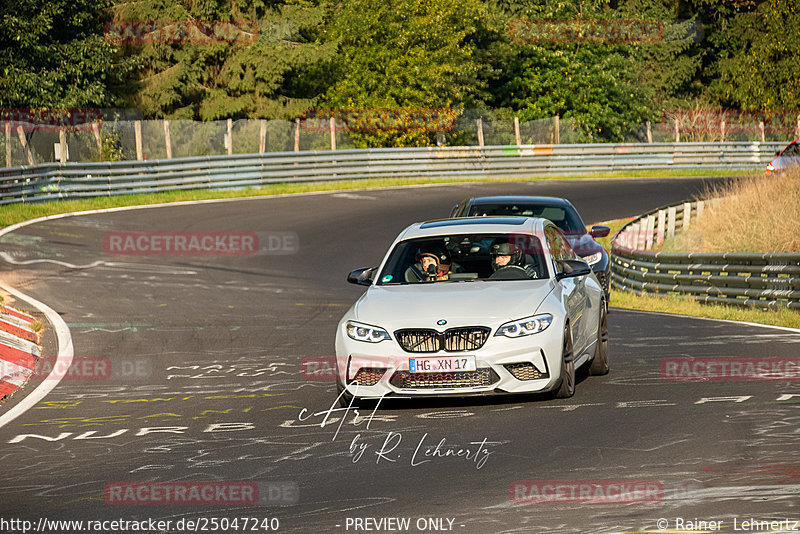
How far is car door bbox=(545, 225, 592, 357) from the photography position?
34.0ft

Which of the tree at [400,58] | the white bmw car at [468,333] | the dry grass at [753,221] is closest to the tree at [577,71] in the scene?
the tree at [400,58]

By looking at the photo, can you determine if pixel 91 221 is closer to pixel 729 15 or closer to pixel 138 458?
pixel 138 458

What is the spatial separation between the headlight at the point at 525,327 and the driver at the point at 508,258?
1.17 m

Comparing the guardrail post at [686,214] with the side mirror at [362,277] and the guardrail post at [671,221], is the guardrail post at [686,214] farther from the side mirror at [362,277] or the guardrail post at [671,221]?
the side mirror at [362,277]

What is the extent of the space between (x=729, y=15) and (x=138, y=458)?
67267 millimetres

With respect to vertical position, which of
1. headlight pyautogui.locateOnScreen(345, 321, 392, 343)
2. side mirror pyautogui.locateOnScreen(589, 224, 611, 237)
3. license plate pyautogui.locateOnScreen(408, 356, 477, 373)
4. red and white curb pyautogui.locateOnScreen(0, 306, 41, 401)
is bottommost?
red and white curb pyautogui.locateOnScreen(0, 306, 41, 401)

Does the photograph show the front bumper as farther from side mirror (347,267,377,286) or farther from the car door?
side mirror (347,267,377,286)

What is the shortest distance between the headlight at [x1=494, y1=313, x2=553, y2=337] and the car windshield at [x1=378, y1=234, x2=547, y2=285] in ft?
3.26

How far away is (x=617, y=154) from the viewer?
46.9 metres

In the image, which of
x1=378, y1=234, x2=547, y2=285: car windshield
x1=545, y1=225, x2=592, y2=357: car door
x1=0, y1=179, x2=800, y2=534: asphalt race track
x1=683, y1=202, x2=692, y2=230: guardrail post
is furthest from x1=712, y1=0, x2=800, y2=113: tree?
x1=378, y1=234, x2=547, y2=285: car windshield

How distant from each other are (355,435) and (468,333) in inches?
50.7

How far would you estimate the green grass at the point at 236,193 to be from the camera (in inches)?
1198

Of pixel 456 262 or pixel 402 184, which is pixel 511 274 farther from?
pixel 402 184

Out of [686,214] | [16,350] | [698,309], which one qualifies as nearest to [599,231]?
[698,309]
